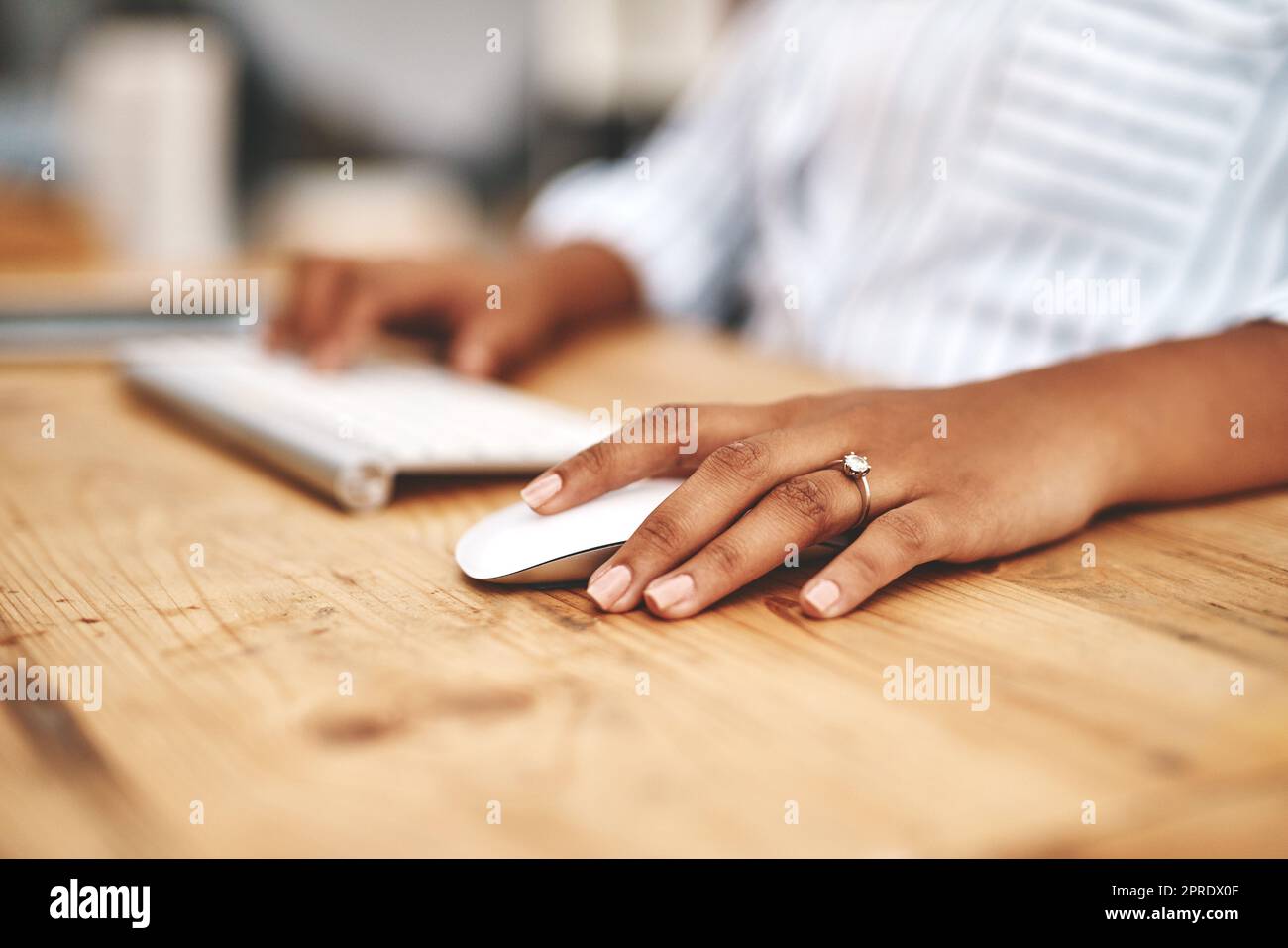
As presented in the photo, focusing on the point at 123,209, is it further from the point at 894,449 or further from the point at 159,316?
the point at 894,449

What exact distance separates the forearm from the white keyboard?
273 mm

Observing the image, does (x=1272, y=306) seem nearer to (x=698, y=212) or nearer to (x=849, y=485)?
(x=849, y=485)

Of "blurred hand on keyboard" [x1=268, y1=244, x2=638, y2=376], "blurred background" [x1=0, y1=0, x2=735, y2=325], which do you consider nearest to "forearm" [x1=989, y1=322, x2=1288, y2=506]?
"blurred hand on keyboard" [x1=268, y1=244, x2=638, y2=376]

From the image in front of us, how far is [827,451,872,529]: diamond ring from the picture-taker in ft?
1.59

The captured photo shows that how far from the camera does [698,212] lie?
1.28 m

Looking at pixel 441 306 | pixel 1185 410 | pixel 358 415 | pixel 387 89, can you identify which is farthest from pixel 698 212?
pixel 387 89

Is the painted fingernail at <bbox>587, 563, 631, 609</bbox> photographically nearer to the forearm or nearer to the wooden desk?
the wooden desk

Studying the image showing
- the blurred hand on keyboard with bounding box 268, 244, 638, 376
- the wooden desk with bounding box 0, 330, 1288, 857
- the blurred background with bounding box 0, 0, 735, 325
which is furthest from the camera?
the blurred background with bounding box 0, 0, 735, 325

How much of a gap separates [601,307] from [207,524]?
637 millimetres

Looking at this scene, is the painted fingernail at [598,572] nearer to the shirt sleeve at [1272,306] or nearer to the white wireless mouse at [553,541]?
the white wireless mouse at [553,541]

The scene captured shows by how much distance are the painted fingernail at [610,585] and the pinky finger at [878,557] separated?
2.7 inches

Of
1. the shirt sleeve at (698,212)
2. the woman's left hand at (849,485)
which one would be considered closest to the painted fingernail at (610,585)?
the woman's left hand at (849,485)
